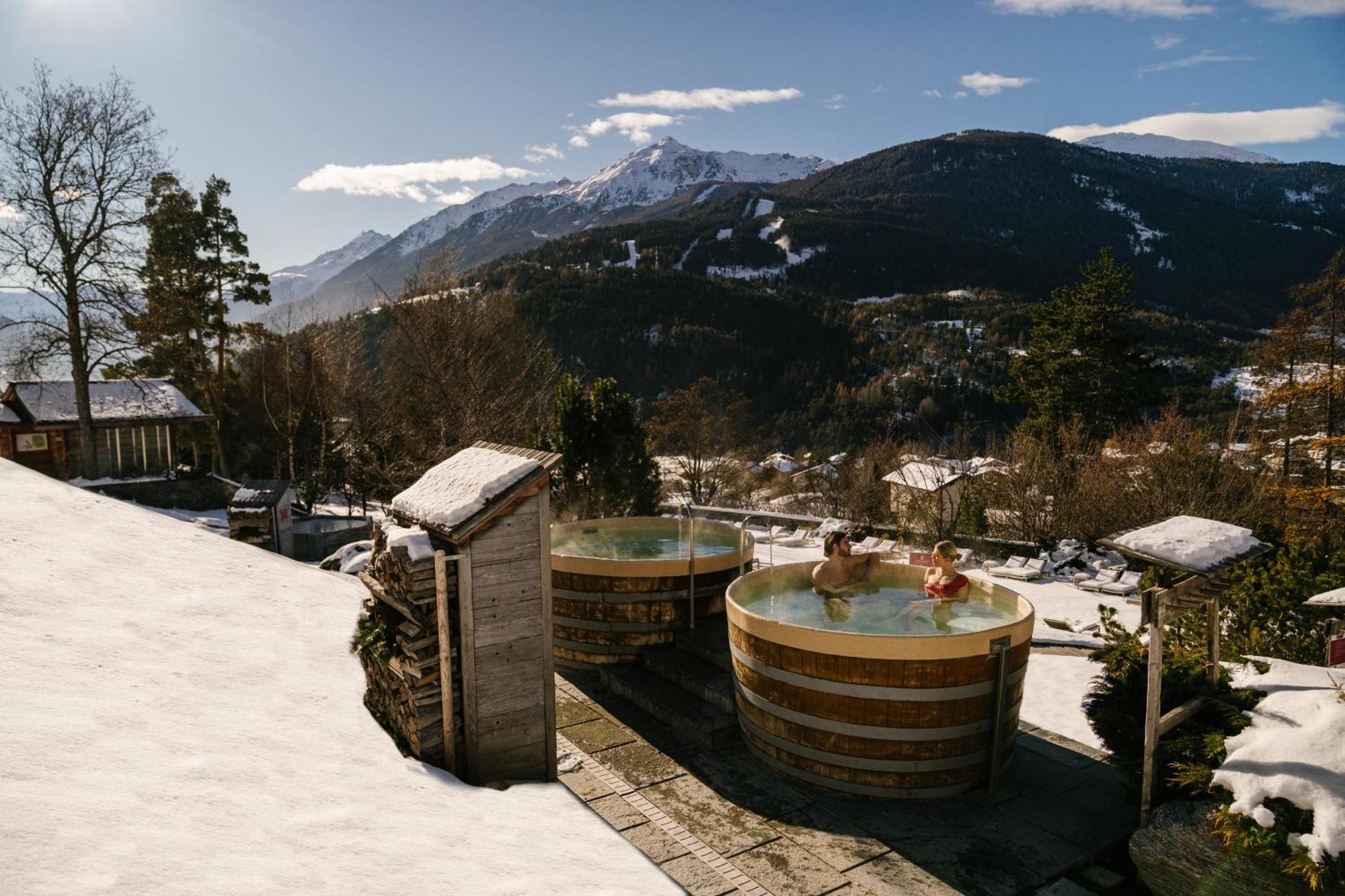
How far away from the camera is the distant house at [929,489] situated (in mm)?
18500

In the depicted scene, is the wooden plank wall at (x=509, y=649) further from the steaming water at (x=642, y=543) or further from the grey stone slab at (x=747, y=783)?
the steaming water at (x=642, y=543)

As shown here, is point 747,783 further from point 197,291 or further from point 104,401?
point 197,291

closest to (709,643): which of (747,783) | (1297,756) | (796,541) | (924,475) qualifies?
(747,783)

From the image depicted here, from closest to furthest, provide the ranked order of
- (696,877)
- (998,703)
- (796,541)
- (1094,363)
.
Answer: (696,877) < (998,703) < (796,541) < (1094,363)

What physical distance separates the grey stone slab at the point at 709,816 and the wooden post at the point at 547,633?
0.89m

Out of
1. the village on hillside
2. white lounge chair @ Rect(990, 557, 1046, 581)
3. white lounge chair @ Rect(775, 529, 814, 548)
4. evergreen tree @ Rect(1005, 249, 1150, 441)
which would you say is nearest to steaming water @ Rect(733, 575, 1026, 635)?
the village on hillside

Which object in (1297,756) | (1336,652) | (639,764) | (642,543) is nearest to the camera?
(1297,756)

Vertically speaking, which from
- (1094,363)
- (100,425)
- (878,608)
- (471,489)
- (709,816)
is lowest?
(709,816)

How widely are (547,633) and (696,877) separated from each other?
6.59 feet

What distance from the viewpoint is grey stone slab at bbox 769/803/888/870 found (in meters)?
5.24

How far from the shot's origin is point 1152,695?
5031 mm

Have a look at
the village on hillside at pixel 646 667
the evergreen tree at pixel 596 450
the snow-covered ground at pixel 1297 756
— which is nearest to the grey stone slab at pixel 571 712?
the village on hillside at pixel 646 667

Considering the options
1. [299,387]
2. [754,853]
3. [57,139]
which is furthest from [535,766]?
[299,387]

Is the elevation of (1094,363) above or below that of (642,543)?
above
